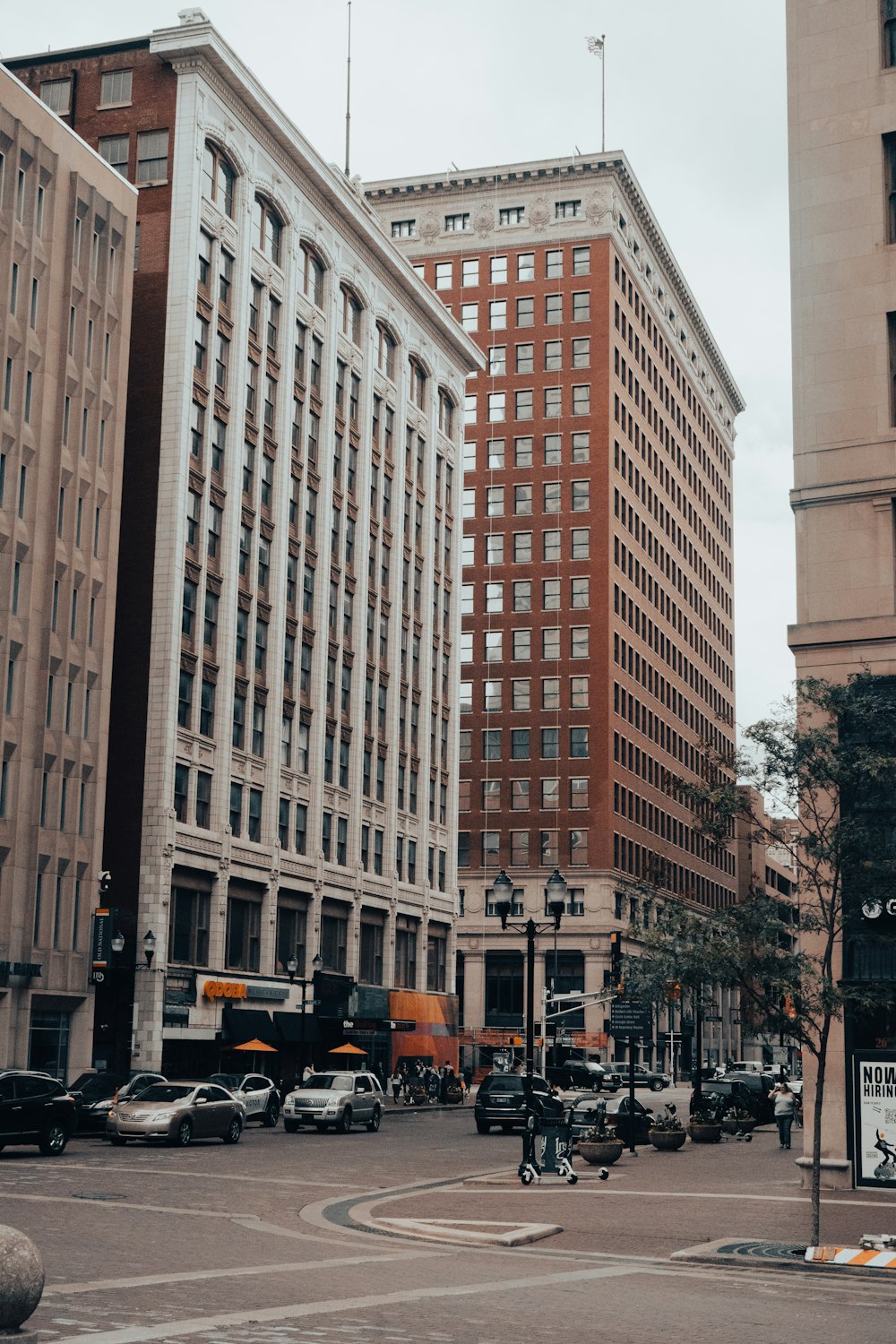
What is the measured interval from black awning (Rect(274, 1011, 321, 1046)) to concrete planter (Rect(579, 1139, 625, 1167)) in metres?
33.7

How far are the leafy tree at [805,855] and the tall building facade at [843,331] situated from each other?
6895 mm

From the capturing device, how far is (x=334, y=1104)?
45969 mm

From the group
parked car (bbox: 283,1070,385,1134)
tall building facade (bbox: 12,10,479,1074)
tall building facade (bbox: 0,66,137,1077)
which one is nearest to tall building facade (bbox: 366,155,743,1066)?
tall building facade (bbox: 12,10,479,1074)

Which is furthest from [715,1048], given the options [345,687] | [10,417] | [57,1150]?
[57,1150]

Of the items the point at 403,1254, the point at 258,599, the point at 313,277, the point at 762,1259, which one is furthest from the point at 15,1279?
the point at 313,277

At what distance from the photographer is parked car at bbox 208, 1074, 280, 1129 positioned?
48000mm

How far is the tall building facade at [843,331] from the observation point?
30562 millimetres

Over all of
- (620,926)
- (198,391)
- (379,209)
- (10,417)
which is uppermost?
(379,209)

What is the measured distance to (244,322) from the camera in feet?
220

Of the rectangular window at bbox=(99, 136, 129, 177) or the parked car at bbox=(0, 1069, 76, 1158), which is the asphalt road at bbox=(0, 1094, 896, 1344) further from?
the rectangular window at bbox=(99, 136, 129, 177)

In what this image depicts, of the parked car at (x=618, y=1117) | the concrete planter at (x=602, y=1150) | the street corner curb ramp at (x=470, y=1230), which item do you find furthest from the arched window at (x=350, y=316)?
the street corner curb ramp at (x=470, y=1230)

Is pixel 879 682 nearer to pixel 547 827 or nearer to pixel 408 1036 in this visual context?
pixel 408 1036

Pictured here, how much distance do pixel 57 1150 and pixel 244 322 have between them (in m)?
42.1

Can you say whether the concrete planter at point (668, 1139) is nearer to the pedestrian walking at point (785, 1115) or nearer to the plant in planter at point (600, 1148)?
the pedestrian walking at point (785, 1115)
